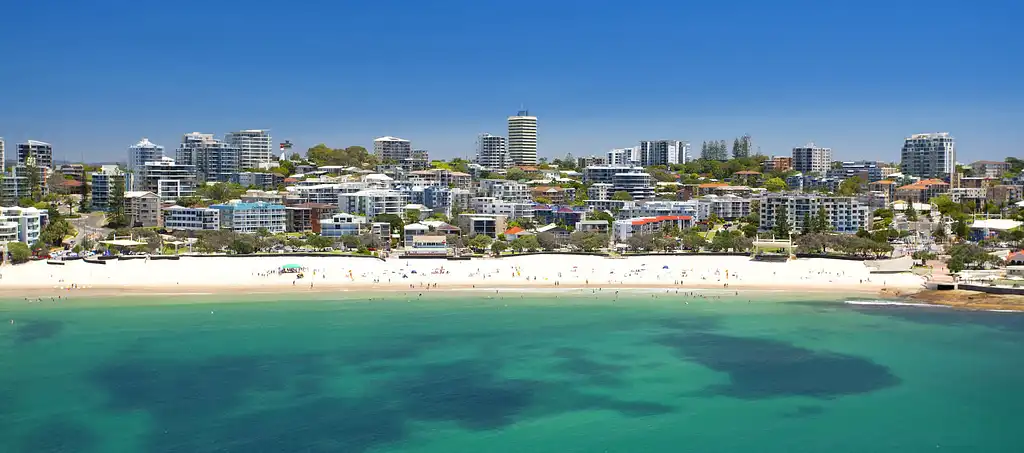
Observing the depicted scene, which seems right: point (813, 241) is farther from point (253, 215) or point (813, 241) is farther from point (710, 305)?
point (253, 215)

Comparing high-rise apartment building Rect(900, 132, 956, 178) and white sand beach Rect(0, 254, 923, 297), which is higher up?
high-rise apartment building Rect(900, 132, 956, 178)

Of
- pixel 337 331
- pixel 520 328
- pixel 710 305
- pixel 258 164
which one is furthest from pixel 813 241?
pixel 258 164

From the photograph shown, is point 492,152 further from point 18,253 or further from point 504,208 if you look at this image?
point 18,253

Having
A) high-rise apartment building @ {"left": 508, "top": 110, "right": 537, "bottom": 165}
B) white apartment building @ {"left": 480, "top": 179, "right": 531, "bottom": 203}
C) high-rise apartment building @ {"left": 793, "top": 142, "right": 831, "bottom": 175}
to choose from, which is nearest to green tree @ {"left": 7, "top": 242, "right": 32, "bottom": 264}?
white apartment building @ {"left": 480, "top": 179, "right": 531, "bottom": 203}

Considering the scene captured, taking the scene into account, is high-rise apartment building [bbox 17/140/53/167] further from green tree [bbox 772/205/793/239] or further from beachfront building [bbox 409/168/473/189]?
green tree [bbox 772/205/793/239]

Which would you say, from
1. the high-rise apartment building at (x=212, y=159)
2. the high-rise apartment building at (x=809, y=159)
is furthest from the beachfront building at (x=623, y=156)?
the high-rise apartment building at (x=212, y=159)

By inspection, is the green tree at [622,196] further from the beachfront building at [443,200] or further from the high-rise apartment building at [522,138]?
the high-rise apartment building at [522,138]
